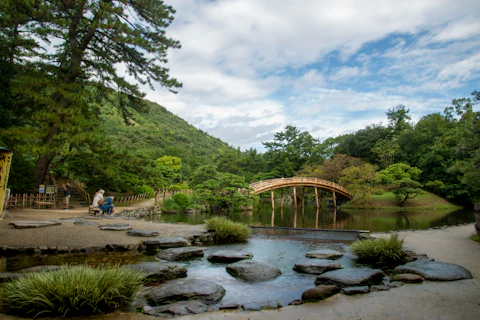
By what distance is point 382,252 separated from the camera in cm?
642

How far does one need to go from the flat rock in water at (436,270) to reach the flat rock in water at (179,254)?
437 centimetres

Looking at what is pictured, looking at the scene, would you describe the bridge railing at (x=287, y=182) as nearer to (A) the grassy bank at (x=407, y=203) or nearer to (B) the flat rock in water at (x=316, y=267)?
(A) the grassy bank at (x=407, y=203)

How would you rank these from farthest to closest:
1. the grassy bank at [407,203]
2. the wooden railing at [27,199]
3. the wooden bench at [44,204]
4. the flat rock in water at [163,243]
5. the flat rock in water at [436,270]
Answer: the grassy bank at [407,203] → the wooden bench at [44,204] → the wooden railing at [27,199] → the flat rock in water at [163,243] → the flat rock in water at [436,270]

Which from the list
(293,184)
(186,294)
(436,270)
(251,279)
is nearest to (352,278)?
(436,270)

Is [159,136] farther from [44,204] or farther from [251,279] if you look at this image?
[251,279]

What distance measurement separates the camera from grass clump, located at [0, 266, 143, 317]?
331 cm

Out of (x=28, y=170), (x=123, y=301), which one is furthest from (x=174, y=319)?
(x=28, y=170)

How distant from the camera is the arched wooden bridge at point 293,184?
1062 inches

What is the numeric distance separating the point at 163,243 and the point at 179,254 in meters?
1.06

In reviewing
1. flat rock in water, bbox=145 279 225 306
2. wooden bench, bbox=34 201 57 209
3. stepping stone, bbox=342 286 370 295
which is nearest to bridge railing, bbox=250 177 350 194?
wooden bench, bbox=34 201 57 209

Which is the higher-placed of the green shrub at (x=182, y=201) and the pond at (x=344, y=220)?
the green shrub at (x=182, y=201)

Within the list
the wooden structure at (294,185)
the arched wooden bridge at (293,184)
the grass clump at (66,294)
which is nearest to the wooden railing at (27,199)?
the grass clump at (66,294)

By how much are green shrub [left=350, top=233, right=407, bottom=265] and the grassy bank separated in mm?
26520

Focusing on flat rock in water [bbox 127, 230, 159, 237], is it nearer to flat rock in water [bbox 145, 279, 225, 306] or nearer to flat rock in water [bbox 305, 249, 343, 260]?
flat rock in water [bbox 145, 279, 225, 306]
